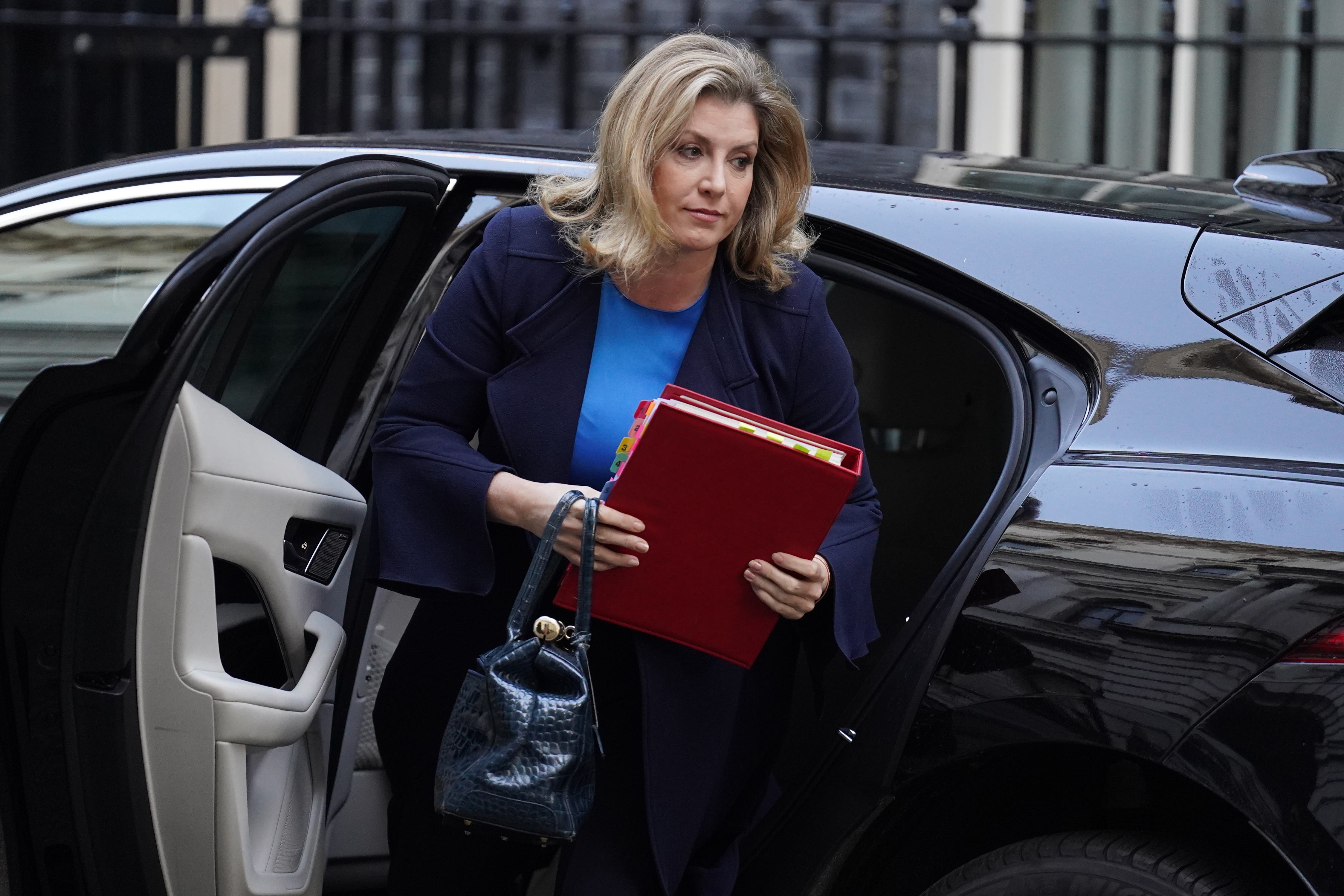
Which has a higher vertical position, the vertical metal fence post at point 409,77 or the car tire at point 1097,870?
the vertical metal fence post at point 409,77

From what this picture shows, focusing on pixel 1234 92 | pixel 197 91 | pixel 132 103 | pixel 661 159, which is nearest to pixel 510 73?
pixel 197 91

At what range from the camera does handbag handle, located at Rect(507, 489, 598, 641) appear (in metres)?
1.73

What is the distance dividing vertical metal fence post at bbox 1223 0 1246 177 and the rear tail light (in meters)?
3.95

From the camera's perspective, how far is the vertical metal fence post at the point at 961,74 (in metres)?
4.99

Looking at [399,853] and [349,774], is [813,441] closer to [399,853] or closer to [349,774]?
[399,853]

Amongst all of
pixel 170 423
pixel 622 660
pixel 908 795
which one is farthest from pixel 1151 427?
pixel 170 423

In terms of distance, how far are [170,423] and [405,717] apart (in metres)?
0.56

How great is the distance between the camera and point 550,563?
1.76 meters

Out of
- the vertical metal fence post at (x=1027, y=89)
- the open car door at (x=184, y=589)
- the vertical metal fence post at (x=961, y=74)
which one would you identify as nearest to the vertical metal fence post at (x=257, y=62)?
the vertical metal fence post at (x=961, y=74)

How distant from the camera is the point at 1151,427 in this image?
178 centimetres

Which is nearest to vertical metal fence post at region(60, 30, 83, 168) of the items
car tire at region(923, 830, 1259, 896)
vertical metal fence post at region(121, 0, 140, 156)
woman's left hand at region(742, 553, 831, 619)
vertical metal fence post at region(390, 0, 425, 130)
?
vertical metal fence post at region(121, 0, 140, 156)

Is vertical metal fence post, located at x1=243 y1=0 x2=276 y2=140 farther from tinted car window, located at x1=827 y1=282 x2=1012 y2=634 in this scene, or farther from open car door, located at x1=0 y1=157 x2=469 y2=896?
open car door, located at x1=0 y1=157 x2=469 y2=896

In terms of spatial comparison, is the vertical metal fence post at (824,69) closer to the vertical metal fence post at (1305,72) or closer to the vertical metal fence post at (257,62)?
the vertical metal fence post at (1305,72)

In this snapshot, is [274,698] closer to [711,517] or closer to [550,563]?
[550,563]
